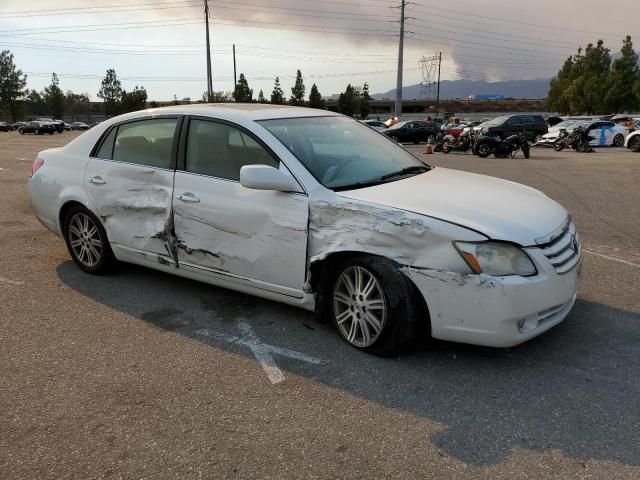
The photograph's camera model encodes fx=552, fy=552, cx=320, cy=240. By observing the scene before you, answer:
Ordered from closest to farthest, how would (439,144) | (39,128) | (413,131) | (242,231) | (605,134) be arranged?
(242,231), (439,144), (605,134), (413,131), (39,128)

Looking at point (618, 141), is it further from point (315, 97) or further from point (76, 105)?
point (76, 105)

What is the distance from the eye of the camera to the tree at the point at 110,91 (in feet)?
346

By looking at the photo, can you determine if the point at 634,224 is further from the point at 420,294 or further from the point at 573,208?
the point at 420,294

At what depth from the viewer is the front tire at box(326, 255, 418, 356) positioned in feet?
10.9

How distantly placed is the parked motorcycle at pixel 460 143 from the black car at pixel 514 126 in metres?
2.44

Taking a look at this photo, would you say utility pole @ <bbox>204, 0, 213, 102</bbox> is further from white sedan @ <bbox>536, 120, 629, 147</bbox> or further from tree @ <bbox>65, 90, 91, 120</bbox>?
tree @ <bbox>65, 90, 91, 120</bbox>

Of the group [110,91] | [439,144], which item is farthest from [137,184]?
[110,91]

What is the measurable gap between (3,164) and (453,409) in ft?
57.1

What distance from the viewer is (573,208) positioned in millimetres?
9000

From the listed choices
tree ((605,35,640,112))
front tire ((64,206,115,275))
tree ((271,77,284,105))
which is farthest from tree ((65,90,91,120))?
front tire ((64,206,115,275))

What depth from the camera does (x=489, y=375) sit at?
10.9 ft

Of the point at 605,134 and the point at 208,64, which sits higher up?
the point at 208,64

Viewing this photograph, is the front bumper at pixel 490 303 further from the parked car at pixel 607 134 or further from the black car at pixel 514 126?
the parked car at pixel 607 134

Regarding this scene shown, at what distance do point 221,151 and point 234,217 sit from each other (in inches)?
23.9
